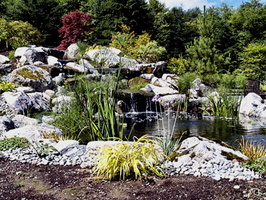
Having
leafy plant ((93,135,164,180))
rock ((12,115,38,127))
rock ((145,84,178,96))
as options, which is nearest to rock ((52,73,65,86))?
rock ((145,84,178,96))

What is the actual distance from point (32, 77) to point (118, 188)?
868cm

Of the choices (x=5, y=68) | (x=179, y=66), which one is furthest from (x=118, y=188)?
(x=179, y=66)

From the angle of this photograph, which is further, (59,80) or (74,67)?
(74,67)

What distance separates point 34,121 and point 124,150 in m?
4.11

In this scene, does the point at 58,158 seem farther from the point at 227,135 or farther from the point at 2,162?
the point at 227,135

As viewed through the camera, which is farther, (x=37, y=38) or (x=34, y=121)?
(x=37, y=38)

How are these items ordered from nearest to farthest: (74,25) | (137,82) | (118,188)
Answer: (118,188) → (137,82) → (74,25)

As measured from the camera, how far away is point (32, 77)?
10.4 meters

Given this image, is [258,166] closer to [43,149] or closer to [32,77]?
[43,149]

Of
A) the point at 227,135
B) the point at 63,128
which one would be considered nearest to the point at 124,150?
the point at 63,128

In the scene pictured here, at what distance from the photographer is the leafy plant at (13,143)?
4271 millimetres

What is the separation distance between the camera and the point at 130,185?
9.35ft

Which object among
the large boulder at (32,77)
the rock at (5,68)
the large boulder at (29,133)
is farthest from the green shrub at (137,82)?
the large boulder at (29,133)

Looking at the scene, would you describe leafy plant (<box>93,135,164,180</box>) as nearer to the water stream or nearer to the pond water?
the water stream
